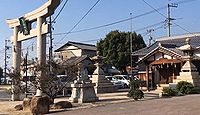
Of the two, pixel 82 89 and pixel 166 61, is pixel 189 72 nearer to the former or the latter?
pixel 166 61

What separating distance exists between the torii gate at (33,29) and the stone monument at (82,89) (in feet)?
8.70

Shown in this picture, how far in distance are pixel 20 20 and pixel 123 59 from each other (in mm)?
30271

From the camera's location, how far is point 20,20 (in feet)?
94.8

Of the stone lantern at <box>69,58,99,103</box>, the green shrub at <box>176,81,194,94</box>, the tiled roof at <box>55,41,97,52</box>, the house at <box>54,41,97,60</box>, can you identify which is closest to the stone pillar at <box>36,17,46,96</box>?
the stone lantern at <box>69,58,99,103</box>

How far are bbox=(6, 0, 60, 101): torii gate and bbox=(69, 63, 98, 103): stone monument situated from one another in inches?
104

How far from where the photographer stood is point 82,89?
24.0m

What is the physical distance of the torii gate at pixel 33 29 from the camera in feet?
82.4

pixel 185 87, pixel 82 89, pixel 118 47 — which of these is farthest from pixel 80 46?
pixel 82 89

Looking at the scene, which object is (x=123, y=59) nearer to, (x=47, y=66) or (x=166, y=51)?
(x=166, y=51)

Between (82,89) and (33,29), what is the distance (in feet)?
22.2

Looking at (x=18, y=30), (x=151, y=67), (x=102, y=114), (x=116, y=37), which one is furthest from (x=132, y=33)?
(x=102, y=114)

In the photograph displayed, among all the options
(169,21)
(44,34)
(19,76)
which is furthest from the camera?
(169,21)

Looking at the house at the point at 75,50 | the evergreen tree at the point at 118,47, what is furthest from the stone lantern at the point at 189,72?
the house at the point at 75,50

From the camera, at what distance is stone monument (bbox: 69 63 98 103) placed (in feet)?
78.4
